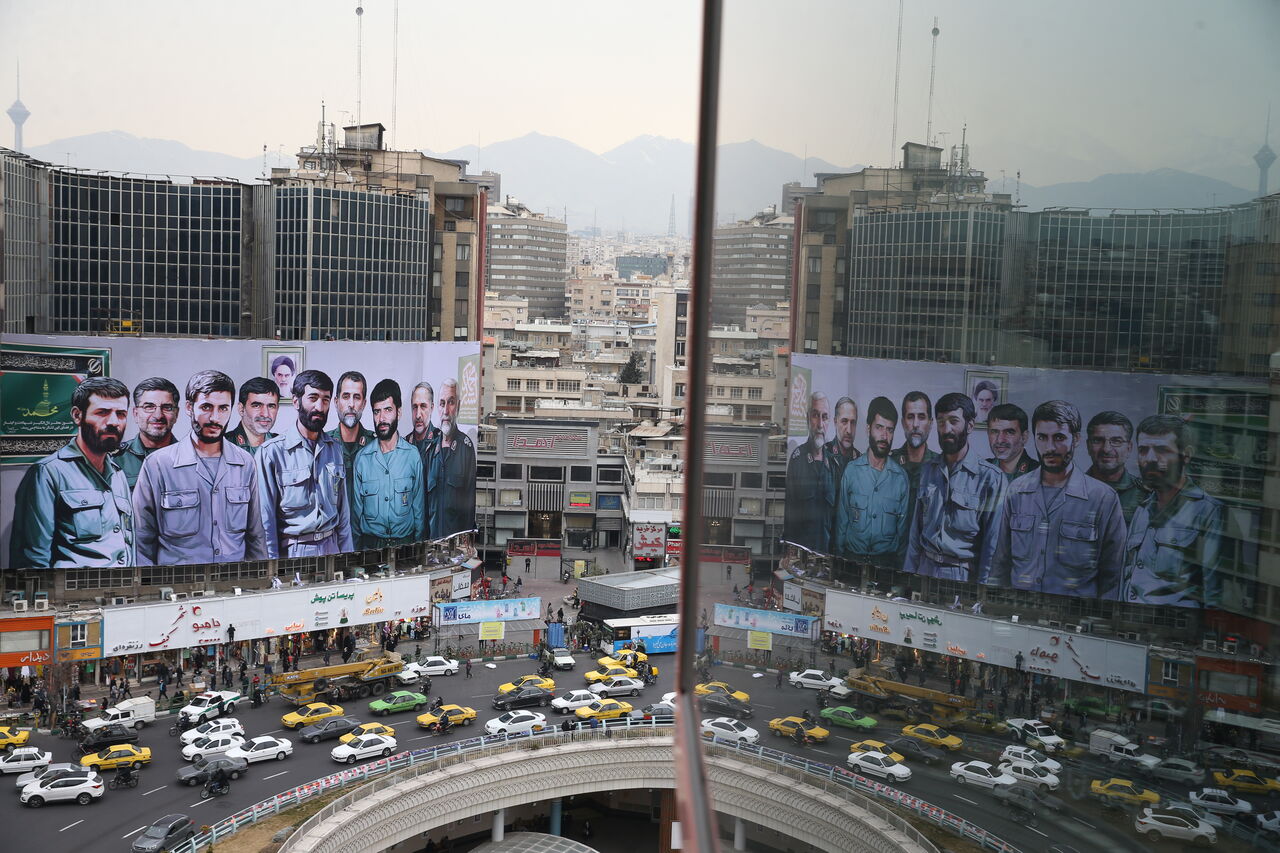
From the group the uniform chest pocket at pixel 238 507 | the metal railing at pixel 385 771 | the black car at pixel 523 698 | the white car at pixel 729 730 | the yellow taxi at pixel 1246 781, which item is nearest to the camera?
the yellow taxi at pixel 1246 781

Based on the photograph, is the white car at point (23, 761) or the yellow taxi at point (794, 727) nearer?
the yellow taxi at point (794, 727)

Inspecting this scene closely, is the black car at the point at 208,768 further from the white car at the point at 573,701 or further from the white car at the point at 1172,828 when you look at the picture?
the white car at the point at 1172,828

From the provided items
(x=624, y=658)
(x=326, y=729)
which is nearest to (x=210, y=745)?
(x=326, y=729)

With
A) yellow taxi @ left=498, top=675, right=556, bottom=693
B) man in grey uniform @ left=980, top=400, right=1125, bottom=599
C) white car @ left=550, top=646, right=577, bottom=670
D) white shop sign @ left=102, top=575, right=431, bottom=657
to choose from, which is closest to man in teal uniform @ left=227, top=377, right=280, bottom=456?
white shop sign @ left=102, top=575, right=431, bottom=657

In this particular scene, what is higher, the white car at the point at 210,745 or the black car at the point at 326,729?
the white car at the point at 210,745

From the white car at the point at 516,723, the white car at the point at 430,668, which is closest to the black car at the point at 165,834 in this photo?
the white car at the point at 516,723

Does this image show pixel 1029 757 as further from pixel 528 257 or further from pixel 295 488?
pixel 528 257
